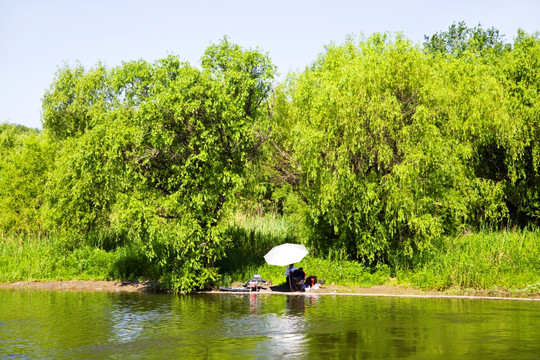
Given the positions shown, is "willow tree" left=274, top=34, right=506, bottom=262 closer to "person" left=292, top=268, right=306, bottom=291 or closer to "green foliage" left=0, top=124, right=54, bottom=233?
"person" left=292, top=268, right=306, bottom=291

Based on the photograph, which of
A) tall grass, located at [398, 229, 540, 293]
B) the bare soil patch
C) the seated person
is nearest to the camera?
tall grass, located at [398, 229, 540, 293]

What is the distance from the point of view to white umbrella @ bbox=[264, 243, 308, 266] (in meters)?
25.5

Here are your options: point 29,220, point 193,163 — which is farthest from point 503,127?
point 29,220

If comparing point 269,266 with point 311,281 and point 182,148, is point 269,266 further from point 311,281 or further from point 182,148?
point 182,148

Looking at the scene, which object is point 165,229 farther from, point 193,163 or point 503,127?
point 503,127

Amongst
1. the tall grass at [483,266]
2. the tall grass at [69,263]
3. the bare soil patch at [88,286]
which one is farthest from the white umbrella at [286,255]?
the tall grass at [69,263]

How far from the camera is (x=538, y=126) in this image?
1266 inches

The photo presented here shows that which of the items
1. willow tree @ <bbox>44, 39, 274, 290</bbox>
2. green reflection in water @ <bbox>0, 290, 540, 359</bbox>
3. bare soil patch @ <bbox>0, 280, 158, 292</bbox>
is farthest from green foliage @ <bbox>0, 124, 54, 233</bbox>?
green reflection in water @ <bbox>0, 290, 540, 359</bbox>

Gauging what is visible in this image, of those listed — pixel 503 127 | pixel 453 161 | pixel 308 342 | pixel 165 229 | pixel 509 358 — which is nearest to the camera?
pixel 509 358

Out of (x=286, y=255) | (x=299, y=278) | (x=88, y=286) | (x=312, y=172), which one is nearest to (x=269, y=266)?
(x=299, y=278)

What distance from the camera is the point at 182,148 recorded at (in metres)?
26.4

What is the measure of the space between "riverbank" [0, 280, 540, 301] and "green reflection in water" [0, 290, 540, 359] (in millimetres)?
1214

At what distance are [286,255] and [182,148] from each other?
710cm

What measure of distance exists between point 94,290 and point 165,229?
6272 mm
